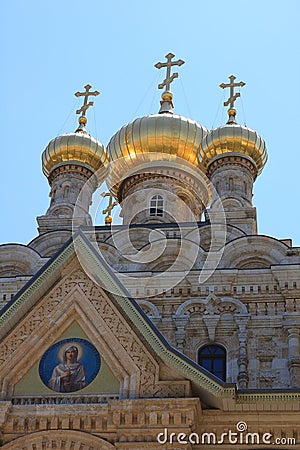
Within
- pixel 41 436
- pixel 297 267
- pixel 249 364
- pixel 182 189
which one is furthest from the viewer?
pixel 182 189

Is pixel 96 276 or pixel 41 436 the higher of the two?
pixel 96 276

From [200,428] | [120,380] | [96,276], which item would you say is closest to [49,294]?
[96,276]

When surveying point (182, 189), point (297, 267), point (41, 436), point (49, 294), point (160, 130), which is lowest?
point (41, 436)

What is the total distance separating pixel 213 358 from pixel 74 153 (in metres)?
8.00

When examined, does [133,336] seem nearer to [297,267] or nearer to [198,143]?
[297,267]

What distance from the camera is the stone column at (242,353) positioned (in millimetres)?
11438

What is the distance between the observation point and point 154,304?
12.8 meters

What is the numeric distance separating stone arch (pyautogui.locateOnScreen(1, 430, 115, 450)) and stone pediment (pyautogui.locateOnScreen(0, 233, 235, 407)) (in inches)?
19.4

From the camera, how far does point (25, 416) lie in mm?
9094

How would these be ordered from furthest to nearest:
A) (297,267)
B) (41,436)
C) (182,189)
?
1. (182,189)
2. (297,267)
3. (41,436)

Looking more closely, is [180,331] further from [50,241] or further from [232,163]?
[232,163]

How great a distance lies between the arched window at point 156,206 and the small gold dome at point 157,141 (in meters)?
0.92

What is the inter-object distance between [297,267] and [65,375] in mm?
4667

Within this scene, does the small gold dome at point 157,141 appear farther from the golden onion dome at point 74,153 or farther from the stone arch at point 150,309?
the stone arch at point 150,309
